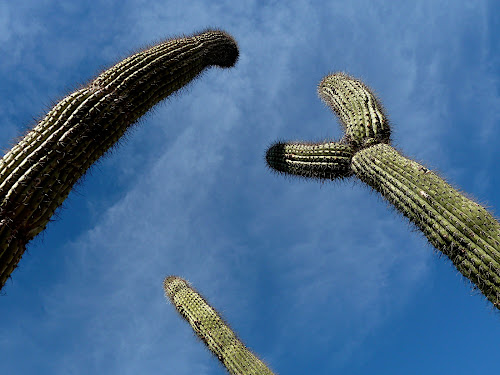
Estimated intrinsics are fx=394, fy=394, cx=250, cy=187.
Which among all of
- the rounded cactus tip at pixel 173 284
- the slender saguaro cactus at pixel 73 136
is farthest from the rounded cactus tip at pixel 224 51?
the rounded cactus tip at pixel 173 284

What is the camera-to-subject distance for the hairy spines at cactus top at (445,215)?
391 cm

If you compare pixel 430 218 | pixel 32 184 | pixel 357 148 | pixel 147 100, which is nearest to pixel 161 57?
pixel 147 100

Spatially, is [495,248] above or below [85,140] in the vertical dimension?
above

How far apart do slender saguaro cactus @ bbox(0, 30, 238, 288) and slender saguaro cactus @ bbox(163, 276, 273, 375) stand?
13.2 feet

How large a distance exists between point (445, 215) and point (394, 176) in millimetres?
832

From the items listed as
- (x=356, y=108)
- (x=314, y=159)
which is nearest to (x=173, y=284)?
(x=314, y=159)

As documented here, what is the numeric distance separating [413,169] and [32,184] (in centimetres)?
426

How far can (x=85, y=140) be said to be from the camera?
4395 millimetres

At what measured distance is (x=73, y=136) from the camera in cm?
431

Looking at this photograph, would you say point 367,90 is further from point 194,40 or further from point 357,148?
point 194,40

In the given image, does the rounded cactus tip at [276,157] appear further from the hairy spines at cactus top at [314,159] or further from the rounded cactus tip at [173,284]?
the rounded cactus tip at [173,284]

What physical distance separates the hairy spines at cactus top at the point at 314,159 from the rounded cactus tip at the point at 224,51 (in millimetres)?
2019

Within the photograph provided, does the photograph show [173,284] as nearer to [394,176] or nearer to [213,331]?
[213,331]

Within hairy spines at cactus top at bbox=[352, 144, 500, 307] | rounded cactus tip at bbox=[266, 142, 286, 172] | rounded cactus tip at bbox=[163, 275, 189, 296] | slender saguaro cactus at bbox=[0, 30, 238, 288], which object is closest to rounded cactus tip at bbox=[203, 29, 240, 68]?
slender saguaro cactus at bbox=[0, 30, 238, 288]
